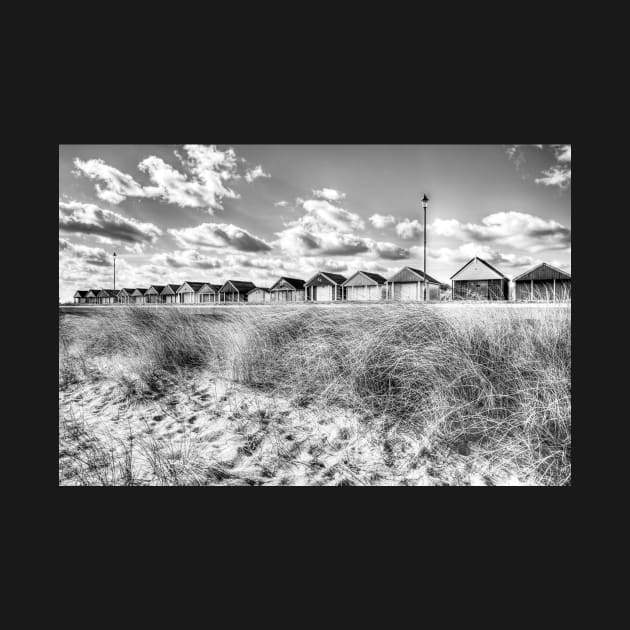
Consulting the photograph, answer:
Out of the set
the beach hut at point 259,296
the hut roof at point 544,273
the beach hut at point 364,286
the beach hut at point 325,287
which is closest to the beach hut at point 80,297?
the beach hut at point 259,296

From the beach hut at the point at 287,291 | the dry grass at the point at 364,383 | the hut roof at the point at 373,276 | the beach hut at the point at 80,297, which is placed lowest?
the dry grass at the point at 364,383

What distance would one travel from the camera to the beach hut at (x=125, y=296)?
12.7ft

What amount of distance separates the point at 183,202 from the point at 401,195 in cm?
283

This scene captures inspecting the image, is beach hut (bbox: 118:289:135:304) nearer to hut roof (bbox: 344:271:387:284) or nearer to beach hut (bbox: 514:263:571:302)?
hut roof (bbox: 344:271:387:284)

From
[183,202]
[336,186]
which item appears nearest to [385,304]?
[336,186]

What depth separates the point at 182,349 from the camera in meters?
4.13

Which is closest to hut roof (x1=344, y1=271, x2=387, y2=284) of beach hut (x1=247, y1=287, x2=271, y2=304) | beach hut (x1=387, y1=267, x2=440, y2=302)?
beach hut (x1=387, y1=267, x2=440, y2=302)

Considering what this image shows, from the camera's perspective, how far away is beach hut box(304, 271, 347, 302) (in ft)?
12.5

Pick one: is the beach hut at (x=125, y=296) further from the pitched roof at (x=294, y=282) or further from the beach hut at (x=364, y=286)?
the beach hut at (x=364, y=286)

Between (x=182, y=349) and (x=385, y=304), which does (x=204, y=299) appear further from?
(x=385, y=304)

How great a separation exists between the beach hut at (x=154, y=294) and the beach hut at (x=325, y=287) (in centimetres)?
217

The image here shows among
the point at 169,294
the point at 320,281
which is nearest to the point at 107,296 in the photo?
the point at 169,294

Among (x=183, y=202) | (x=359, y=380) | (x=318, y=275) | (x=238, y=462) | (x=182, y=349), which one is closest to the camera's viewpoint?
(x=238, y=462)

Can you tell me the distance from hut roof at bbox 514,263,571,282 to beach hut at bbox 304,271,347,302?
230 cm
